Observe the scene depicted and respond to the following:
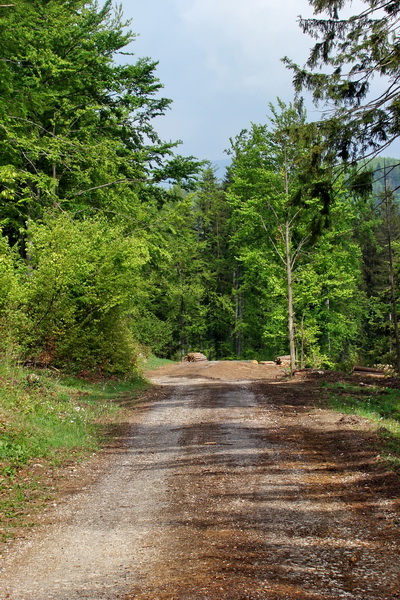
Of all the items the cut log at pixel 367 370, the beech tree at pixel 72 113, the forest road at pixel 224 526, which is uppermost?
the beech tree at pixel 72 113

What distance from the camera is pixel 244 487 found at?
6.53 metres

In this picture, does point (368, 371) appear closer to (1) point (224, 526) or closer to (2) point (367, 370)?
(2) point (367, 370)

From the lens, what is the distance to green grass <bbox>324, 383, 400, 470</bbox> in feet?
27.0

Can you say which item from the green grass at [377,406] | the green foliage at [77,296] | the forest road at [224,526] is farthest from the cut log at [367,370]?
the forest road at [224,526]

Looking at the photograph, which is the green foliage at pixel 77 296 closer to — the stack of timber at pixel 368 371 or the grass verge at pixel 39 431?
the grass verge at pixel 39 431

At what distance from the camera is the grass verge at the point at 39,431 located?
21.0 ft

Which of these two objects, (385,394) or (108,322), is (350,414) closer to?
(385,394)

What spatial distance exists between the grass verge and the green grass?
4858 mm

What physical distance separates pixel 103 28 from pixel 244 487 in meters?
21.3

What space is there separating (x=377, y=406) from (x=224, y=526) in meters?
8.96

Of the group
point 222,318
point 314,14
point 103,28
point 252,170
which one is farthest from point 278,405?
point 222,318

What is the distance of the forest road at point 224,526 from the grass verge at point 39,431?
19.4 inches

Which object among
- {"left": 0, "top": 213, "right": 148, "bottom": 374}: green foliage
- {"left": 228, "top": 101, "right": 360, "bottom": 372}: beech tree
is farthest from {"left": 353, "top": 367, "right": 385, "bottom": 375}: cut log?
{"left": 0, "top": 213, "right": 148, "bottom": 374}: green foliage

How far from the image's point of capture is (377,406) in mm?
13086
